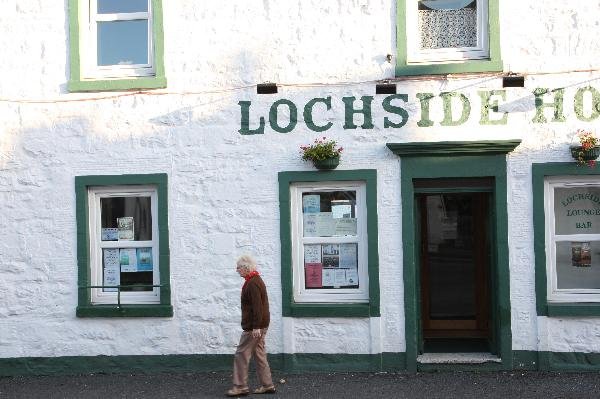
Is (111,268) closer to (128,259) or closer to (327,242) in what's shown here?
(128,259)

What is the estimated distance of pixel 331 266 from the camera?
9.94 metres

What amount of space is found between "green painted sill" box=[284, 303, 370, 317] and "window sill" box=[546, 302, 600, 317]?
86.8 inches

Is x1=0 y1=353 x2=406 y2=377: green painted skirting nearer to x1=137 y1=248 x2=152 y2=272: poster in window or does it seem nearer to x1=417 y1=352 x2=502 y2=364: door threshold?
x1=417 y1=352 x2=502 y2=364: door threshold

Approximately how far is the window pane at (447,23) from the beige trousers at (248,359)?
169 inches

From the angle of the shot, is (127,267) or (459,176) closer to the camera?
(459,176)

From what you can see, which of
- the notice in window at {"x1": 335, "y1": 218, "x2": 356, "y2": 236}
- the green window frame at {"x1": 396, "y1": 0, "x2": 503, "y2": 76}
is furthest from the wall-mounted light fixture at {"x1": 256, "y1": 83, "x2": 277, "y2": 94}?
the notice in window at {"x1": 335, "y1": 218, "x2": 356, "y2": 236}

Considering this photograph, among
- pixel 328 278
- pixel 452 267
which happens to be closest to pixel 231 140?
pixel 328 278

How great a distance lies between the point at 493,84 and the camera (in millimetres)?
9555

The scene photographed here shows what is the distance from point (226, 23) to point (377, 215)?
3.10 m

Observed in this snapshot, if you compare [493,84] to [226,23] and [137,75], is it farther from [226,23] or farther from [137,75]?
[137,75]

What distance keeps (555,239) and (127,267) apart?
5459 millimetres

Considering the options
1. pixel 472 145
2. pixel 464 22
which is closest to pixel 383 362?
pixel 472 145

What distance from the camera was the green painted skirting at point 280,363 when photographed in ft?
30.9

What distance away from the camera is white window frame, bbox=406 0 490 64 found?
9.75 meters
